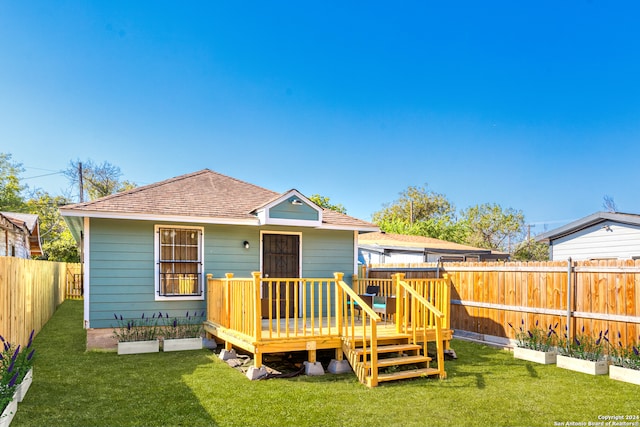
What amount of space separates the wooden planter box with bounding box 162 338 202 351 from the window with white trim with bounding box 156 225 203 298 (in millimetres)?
962

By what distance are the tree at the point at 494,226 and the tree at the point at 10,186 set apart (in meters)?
32.0

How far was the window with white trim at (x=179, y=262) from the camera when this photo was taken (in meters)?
8.12

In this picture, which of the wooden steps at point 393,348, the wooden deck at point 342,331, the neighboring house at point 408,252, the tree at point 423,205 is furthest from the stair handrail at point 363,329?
the tree at point 423,205

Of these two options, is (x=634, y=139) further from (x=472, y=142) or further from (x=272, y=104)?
(x=272, y=104)

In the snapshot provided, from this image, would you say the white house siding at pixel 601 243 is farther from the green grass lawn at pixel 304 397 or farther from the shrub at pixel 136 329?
the shrub at pixel 136 329

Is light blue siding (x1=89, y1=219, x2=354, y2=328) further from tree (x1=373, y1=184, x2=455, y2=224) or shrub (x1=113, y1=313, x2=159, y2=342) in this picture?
tree (x1=373, y1=184, x2=455, y2=224)

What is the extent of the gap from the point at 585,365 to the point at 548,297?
4.51 feet

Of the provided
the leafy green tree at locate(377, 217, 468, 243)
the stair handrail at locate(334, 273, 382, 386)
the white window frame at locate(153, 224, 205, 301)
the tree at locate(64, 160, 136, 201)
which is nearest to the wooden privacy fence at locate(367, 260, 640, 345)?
the stair handrail at locate(334, 273, 382, 386)

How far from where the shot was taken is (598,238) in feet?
37.9

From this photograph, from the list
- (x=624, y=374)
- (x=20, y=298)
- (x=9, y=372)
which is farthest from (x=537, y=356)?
(x=20, y=298)

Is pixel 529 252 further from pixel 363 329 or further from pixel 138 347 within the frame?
pixel 138 347

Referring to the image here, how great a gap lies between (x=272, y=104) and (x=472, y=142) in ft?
46.1

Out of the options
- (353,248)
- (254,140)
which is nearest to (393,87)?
(254,140)

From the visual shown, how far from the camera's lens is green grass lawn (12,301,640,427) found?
13.6ft
